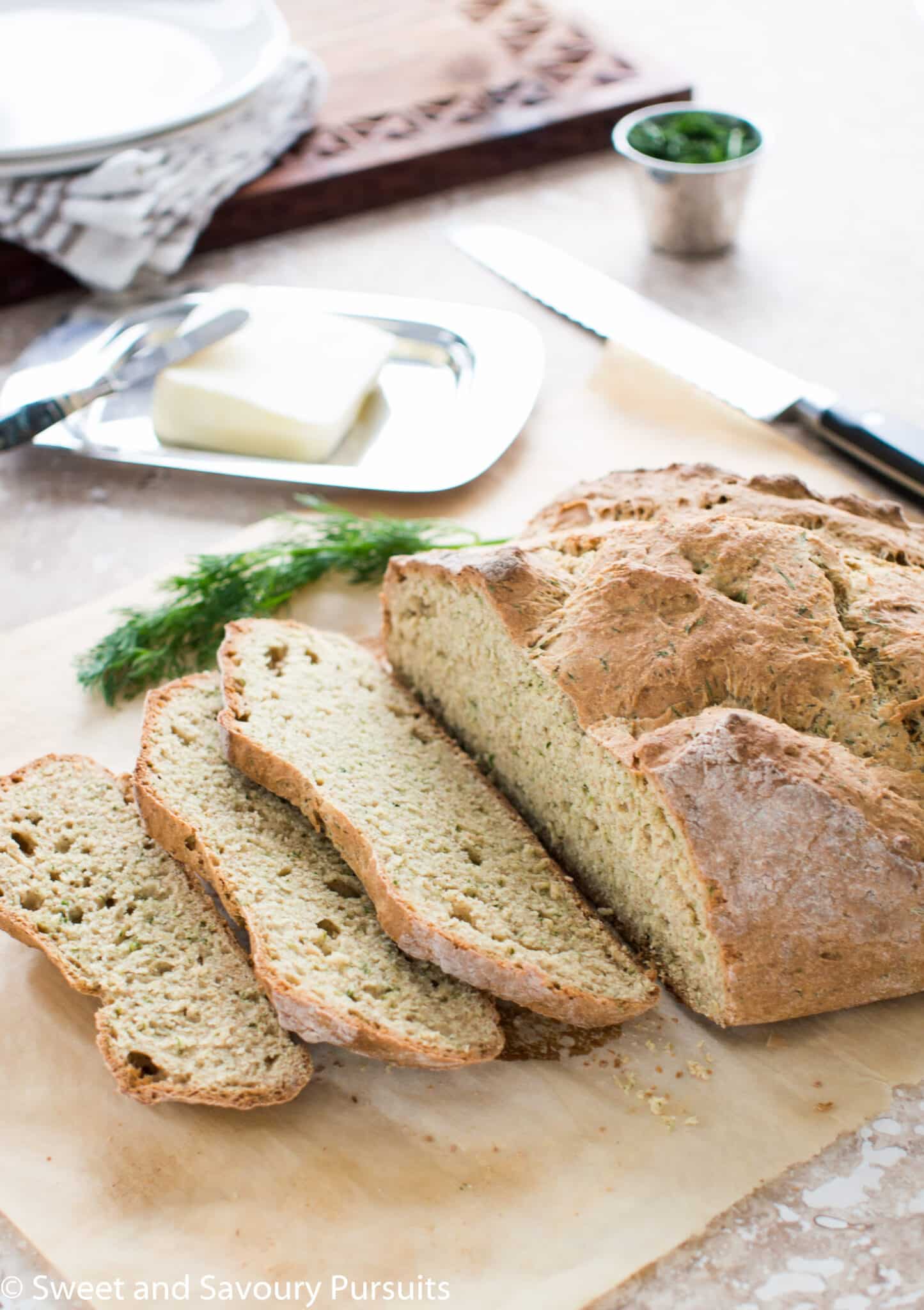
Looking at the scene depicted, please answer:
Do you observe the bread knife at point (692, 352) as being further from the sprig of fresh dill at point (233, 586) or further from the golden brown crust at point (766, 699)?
the sprig of fresh dill at point (233, 586)

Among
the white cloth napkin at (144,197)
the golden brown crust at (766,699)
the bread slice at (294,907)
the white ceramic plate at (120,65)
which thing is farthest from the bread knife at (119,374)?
the golden brown crust at (766,699)

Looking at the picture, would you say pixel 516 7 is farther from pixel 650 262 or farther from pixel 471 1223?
pixel 471 1223

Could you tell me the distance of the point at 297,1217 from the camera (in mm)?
2602

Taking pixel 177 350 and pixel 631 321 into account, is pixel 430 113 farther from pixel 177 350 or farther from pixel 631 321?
pixel 177 350

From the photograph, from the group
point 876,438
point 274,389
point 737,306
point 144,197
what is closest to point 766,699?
point 876,438

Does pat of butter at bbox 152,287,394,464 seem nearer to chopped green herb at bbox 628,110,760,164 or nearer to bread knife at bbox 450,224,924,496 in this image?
bread knife at bbox 450,224,924,496

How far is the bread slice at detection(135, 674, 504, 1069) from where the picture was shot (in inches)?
108

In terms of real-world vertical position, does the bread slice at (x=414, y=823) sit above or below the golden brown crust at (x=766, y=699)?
below

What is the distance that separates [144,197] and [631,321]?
2.18m

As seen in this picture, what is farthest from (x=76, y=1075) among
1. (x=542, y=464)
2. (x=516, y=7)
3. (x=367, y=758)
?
(x=516, y=7)

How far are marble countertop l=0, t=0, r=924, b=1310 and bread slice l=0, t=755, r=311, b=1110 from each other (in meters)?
0.49

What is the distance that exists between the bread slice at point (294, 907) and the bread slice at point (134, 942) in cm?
9

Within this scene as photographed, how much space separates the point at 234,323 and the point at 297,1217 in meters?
3.27

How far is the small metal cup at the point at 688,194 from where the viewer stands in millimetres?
5309
